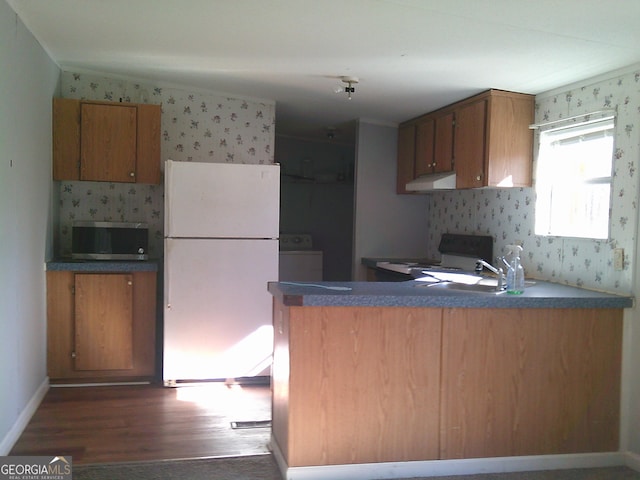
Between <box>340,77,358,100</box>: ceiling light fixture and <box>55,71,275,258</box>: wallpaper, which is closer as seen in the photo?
<box>340,77,358,100</box>: ceiling light fixture

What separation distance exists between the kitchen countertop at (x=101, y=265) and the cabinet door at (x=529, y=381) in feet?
7.44

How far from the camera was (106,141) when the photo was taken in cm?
396

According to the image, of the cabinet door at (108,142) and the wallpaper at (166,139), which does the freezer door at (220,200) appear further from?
the wallpaper at (166,139)

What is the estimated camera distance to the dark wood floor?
2.85 m

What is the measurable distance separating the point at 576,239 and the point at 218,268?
234cm

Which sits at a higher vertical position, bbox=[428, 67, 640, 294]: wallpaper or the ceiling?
the ceiling

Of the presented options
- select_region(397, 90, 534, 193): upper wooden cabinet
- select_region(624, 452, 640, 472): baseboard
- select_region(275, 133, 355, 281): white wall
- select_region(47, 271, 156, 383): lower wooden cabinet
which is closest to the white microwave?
select_region(47, 271, 156, 383): lower wooden cabinet

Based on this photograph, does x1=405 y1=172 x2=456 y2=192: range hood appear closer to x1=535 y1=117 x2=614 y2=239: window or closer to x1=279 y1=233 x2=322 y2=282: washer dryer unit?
x1=535 y1=117 x2=614 y2=239: window

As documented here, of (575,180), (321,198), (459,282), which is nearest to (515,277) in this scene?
(459,282)

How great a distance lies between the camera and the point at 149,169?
403 cm

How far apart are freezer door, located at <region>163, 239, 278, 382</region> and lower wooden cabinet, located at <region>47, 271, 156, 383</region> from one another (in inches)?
8.2

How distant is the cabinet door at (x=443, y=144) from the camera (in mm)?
4086

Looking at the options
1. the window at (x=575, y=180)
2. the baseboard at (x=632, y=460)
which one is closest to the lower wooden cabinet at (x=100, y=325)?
the window at (x=575, y=180)

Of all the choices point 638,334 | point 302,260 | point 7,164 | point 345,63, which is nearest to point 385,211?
point 302,260
